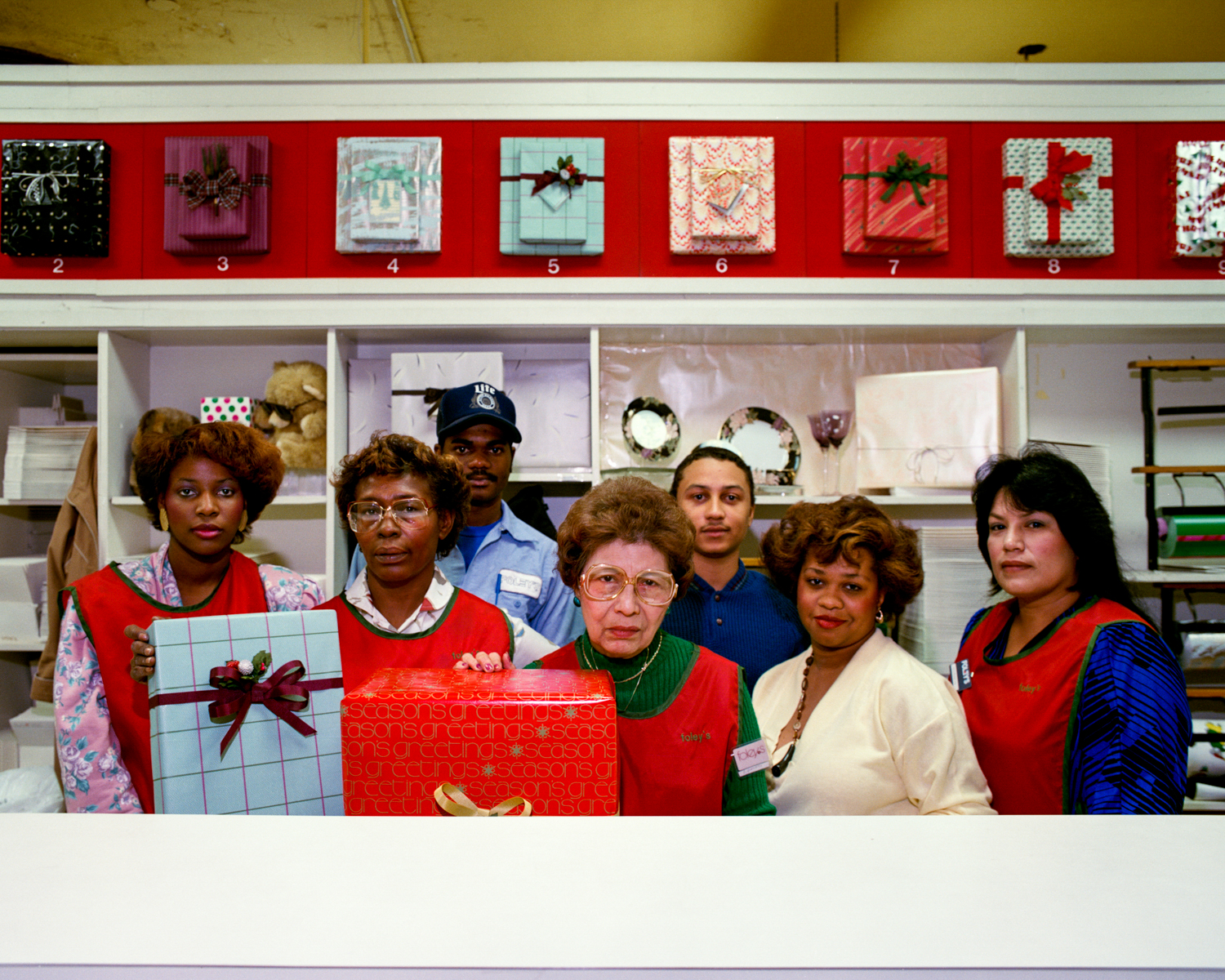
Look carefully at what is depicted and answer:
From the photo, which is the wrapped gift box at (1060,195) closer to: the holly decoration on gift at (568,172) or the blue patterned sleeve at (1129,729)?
the holly decoration on gift at (568,172)

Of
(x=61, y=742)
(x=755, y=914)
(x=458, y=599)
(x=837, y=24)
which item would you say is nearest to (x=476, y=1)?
(x=837, y=24)

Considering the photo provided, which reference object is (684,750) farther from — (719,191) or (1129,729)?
(719,191)

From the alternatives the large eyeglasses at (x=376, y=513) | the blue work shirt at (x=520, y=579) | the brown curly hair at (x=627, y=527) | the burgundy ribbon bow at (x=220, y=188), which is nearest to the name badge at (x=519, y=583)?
the blue work shirt at (x=520, y=579)

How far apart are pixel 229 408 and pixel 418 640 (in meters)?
1.88

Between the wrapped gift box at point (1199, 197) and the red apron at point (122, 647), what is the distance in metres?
3.66

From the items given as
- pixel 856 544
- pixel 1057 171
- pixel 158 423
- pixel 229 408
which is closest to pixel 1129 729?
pixel 856 544

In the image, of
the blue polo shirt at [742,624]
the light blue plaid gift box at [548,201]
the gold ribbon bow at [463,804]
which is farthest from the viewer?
the light blue plaid gift box at [548,201]

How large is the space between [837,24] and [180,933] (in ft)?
16.6

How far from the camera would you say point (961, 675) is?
187 centimetres

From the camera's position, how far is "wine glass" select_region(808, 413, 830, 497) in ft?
10.4

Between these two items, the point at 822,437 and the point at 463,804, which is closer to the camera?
the point at 463,804

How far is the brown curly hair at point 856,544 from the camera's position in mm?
1729

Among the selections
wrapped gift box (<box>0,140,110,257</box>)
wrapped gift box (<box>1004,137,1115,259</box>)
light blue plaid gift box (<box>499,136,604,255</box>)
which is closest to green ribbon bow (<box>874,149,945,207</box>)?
wrapped gift box (<box>1004,137,1115,259</box>)

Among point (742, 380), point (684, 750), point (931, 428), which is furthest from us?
point (742, 380)
